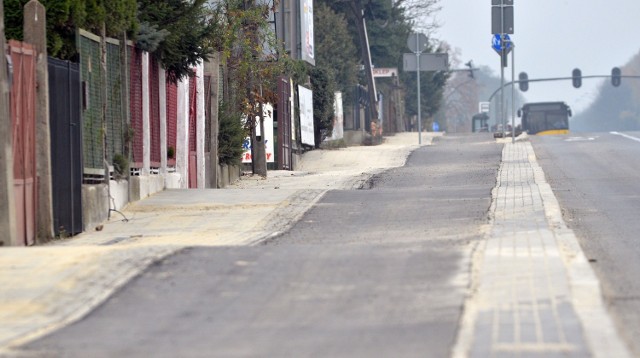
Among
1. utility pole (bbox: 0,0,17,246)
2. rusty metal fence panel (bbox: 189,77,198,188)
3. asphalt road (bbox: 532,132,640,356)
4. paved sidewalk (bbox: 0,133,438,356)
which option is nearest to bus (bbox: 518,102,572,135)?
asphalt road (bbox: 532,132,640,356)

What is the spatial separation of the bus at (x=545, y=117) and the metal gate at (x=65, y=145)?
64431mm

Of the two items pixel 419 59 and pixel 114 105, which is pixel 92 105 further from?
pixel 419 59

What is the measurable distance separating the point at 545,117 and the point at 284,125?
49.6 meters

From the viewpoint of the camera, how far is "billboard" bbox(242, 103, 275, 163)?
97.5 ft

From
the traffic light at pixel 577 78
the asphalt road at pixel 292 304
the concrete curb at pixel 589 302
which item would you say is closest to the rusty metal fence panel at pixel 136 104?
the asphalt road at pixel 292 304

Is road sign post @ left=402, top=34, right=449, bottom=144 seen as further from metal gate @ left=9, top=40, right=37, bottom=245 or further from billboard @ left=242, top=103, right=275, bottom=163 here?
metal gate @ left=9, top=40, right=37, bottom=245

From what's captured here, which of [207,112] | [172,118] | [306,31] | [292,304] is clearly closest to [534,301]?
[292,304]

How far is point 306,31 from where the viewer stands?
40000mm

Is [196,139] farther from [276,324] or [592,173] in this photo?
[276,324]

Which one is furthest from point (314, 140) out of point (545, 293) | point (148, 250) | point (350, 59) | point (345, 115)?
point (545, 293)

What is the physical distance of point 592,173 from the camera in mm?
26578

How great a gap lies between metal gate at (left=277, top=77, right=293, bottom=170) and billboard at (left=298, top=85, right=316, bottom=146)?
6.36 ft

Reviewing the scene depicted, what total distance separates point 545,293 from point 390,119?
5522 centimetres

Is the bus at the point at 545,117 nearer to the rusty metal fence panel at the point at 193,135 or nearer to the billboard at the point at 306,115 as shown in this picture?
the billboard at the point at 306,115
